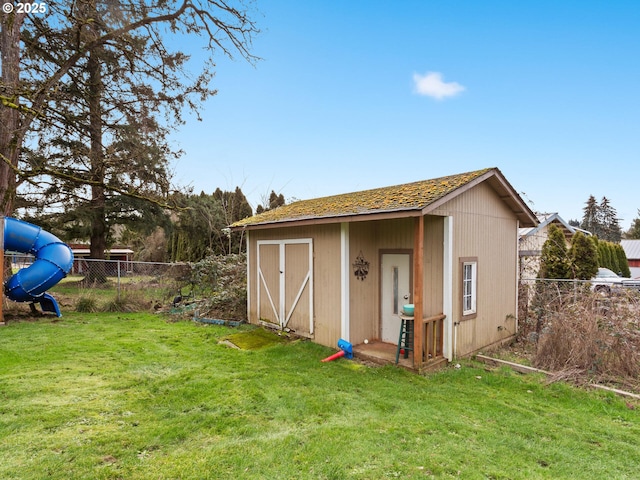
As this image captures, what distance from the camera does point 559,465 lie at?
2.98m

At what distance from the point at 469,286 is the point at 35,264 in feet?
34.1

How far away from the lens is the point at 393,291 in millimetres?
6668

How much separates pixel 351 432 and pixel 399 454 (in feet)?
1.78

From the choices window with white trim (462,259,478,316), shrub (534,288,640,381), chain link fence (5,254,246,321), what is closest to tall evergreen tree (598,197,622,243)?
shrub (534,288,640,381)

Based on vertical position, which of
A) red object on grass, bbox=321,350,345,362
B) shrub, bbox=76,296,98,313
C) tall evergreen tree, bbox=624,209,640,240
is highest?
tall evergreen tree, bbox=624,209,640,240

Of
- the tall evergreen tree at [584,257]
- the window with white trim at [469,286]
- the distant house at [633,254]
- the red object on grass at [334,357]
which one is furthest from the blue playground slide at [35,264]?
the distant house at [633,254]

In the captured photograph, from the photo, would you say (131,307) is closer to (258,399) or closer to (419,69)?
(258,399)

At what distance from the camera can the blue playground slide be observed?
8.46m

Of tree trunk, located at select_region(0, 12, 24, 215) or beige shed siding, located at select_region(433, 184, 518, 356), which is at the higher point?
tree trunk, located at select_region(0, 12, 24, 215)

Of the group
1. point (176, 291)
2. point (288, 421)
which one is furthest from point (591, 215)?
point (288, 421)

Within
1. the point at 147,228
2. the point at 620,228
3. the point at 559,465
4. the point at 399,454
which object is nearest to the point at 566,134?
the point at 559,465

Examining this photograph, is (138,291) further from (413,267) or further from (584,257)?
(584,257)

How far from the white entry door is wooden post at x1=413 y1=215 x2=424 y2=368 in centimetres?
109

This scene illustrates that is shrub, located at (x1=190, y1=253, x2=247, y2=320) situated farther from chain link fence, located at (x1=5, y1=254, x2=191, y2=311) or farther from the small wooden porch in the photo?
the small wooden porch
